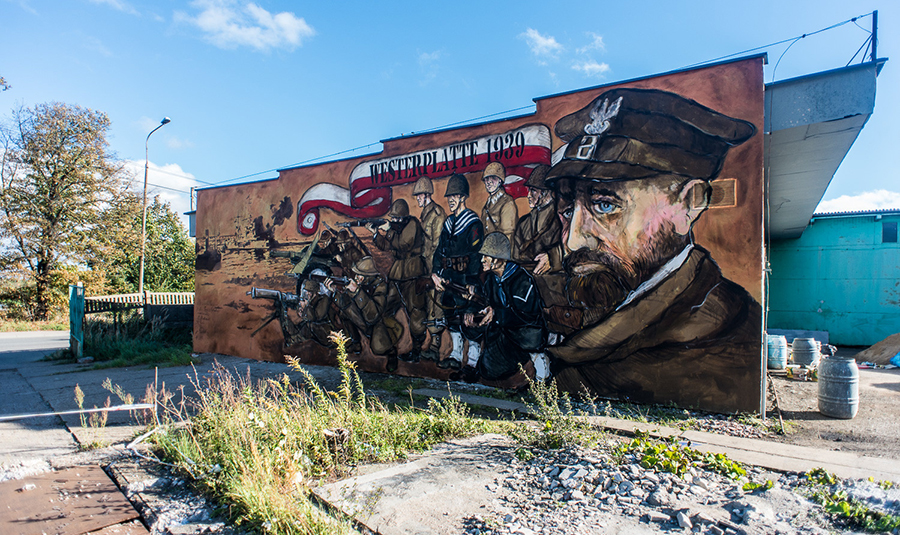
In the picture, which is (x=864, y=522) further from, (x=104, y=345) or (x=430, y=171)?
(x=104, y=345)

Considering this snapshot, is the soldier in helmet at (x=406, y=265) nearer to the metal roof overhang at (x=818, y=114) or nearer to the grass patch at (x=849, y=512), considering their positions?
the metal roof overhang at (x=818, y=114)

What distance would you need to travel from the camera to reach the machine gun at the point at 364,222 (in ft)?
32.9

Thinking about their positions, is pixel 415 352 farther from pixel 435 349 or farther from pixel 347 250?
pixel 347 250

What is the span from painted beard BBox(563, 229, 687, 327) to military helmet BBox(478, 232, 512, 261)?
3.58ft

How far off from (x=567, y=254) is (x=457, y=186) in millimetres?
2546

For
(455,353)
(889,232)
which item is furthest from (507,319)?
(889,232)

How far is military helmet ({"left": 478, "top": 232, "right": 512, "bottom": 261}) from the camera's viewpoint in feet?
27.2

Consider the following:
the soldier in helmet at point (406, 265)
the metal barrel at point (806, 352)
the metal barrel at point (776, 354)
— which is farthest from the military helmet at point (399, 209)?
the metal barrel at point (806, 352)

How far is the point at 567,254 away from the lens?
771 cm

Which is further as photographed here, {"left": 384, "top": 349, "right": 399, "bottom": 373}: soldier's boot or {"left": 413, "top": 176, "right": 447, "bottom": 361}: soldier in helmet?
{"left": 384, "top": 349, "right": 399, "bottom": 373}: soldier's boot

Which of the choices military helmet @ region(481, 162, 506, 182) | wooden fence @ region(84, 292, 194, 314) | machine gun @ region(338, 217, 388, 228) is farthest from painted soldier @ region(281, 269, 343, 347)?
wooden fence @ region(84, 292, 194, 314)

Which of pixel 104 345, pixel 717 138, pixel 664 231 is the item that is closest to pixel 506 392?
pixel 664 231

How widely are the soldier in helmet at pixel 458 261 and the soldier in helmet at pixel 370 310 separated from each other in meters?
1.33

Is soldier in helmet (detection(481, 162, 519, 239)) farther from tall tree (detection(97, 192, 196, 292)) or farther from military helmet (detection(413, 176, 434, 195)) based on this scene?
tall tree (detection(97, 192, 196, 292))
